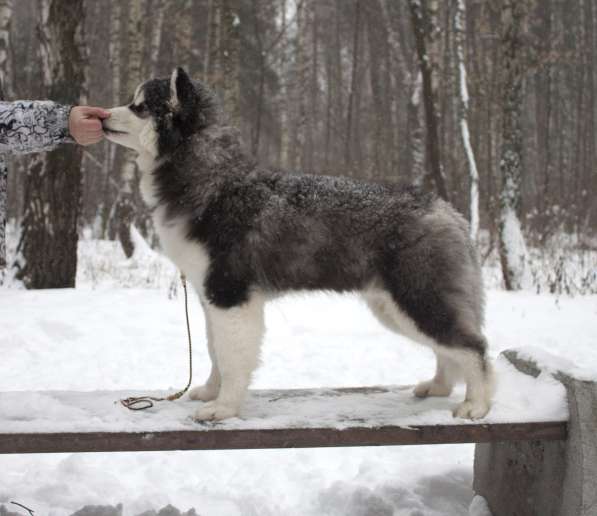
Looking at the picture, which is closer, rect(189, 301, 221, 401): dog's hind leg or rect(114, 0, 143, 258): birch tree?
rect(189, 301, 221, 401): dog's hind leg

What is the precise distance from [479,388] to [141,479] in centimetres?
225

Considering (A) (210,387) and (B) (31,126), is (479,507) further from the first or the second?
(B) (31,126)

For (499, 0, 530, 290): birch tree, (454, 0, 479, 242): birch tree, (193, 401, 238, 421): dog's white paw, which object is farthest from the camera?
(454, 0, 479, 242): birch tree

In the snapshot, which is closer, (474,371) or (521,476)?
(474,371)

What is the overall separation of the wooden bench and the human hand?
1.36m

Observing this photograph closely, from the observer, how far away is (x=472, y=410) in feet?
9.75

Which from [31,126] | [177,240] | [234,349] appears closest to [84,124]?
[31,126]

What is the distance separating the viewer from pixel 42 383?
17.7 feet

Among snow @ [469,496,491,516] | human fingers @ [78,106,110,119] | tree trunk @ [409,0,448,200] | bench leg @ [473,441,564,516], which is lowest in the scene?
snow @ [469,496,491,516]

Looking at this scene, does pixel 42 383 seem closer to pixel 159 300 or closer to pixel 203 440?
pixel 159 300

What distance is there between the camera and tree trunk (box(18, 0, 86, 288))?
26.8ft

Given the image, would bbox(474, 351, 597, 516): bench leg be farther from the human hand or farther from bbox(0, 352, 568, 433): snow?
the human hand

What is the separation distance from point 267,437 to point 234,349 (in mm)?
477

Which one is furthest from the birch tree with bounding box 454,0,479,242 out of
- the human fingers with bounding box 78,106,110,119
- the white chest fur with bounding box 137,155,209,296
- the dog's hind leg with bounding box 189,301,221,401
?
the human fingers with bounding box 78,106,110,119
